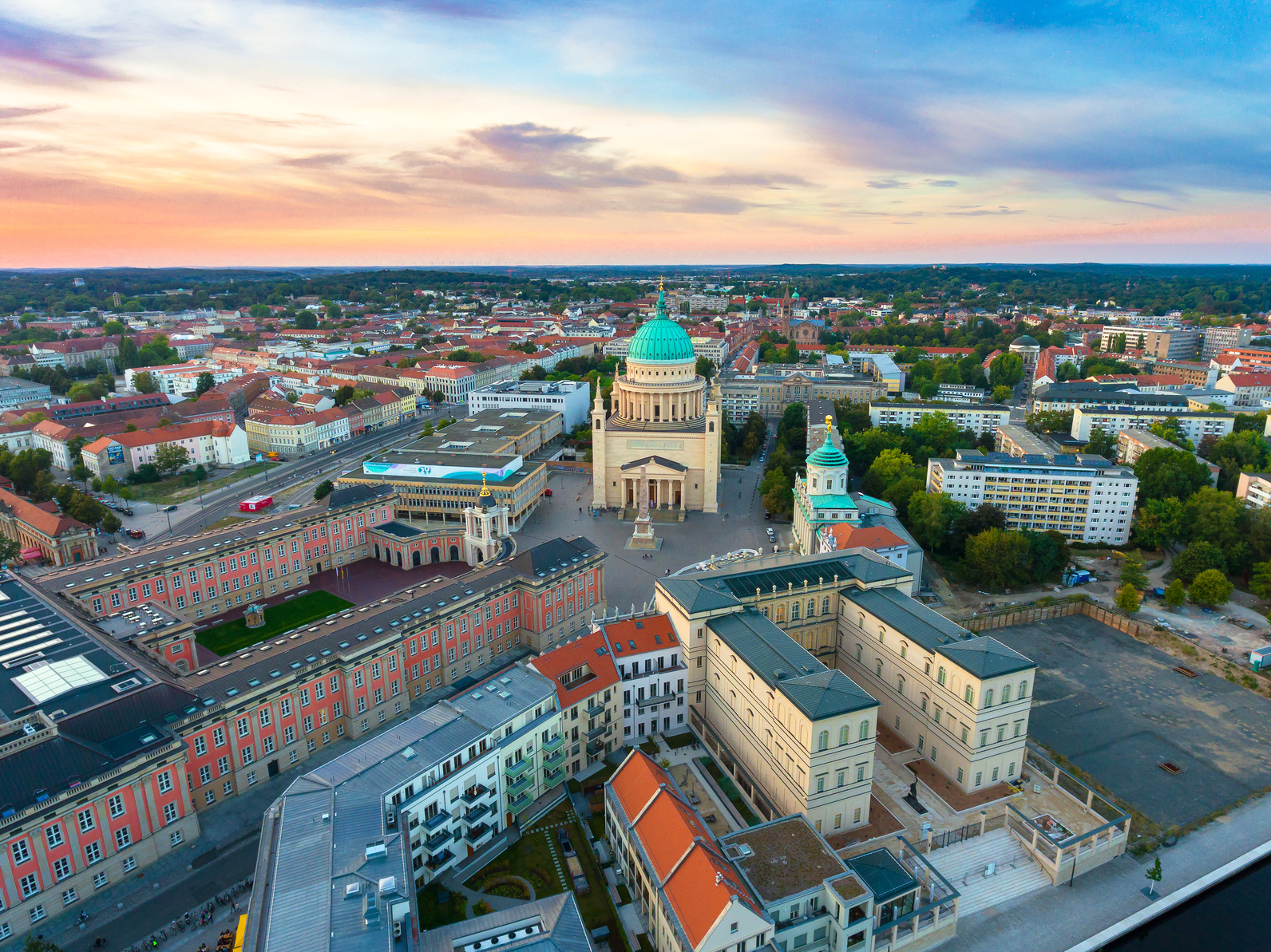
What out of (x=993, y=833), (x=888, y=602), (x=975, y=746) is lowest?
(x=993, y=833)

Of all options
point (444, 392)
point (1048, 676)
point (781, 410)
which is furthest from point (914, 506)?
point (444, 392)

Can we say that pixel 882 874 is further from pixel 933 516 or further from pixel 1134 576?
pixel 933 516

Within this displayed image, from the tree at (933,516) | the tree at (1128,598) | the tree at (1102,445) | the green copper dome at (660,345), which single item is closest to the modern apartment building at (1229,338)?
the tree at (1102,445)

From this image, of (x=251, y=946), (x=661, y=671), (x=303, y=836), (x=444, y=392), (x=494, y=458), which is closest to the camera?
(x=251, y=946)

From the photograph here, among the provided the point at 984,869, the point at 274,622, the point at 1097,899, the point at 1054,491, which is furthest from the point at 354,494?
the point at 1054,491

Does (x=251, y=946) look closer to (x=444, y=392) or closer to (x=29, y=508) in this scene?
(x=29, y=508)

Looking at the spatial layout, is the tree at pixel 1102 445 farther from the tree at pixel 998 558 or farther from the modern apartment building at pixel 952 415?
the tree at pixel 998 558

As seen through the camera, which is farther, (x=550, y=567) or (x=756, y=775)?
(x=550, y=567)
